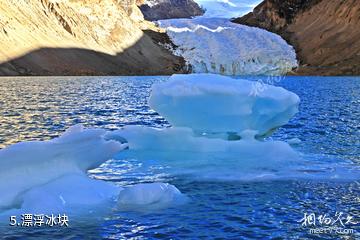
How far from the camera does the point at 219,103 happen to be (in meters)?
20.4

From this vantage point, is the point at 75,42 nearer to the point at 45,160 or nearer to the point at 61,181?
the point at 45,160

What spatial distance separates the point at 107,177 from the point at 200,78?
608cm

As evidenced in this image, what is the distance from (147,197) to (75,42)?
13674 centimetres

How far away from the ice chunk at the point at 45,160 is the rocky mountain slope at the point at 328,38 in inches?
5796

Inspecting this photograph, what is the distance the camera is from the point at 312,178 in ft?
53.1

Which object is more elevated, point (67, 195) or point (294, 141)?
point (294, 141)

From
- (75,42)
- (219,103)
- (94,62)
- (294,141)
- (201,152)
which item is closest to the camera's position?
(201,152)

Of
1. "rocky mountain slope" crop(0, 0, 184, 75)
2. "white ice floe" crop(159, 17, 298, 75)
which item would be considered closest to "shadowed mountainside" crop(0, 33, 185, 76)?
"rocky mountain slope" crop(0, 0, 184, 75)

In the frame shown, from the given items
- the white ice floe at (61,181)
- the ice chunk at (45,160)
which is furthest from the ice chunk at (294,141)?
the ice chunk at (45,160)

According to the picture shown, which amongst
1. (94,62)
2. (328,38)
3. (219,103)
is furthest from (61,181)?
(328,38)

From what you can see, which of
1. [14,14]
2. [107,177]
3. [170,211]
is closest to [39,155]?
[170,211]

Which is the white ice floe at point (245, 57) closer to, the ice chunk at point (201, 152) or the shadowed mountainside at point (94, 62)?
the shadowed mountainside at point (94, 62)

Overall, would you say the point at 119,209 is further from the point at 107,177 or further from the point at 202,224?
the point at 107,177

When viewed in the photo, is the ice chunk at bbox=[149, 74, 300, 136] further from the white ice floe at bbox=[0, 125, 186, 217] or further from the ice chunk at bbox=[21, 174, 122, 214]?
the ice chunk at bbox=[21, 174, 122, 214]
